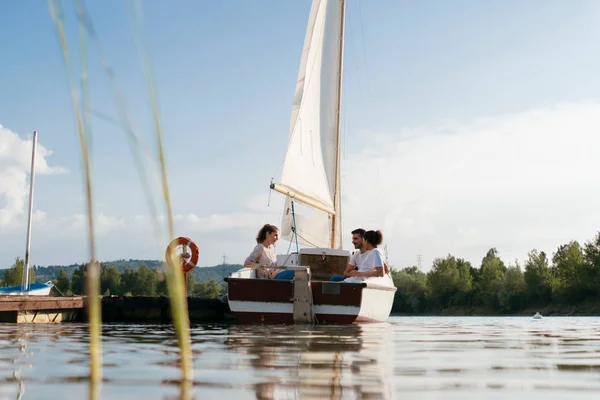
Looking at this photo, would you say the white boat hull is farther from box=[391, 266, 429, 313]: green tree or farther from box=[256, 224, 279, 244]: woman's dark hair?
box=[391, 266, 429, 313]: green tree

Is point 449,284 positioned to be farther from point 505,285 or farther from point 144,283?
point 144,283

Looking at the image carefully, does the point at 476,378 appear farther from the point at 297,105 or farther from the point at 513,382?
the point at 297,105

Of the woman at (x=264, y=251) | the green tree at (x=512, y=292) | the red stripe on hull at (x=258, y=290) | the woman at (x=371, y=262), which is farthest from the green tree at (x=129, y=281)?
the woman at (x=371, y=262)

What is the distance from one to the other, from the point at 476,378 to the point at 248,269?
33.0 feet

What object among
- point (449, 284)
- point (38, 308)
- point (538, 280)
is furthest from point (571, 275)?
point (38, 308)

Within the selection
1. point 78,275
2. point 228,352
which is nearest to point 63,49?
point 228,352

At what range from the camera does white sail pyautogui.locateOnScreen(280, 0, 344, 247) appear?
16719mm

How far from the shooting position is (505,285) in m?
91.9

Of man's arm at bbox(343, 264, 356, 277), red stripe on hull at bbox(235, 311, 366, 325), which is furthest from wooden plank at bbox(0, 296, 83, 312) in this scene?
man's arm at bbox(343, 264, 356, 277)

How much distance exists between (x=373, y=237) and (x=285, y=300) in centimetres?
176

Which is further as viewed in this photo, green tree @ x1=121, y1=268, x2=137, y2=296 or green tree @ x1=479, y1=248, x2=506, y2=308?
green tree @ x1=121, y1=268, x2=137, y2=296

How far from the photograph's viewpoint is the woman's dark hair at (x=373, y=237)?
11744mm

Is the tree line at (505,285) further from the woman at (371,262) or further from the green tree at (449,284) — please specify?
the woman at (371,262)

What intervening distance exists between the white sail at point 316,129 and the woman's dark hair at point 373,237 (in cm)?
433
